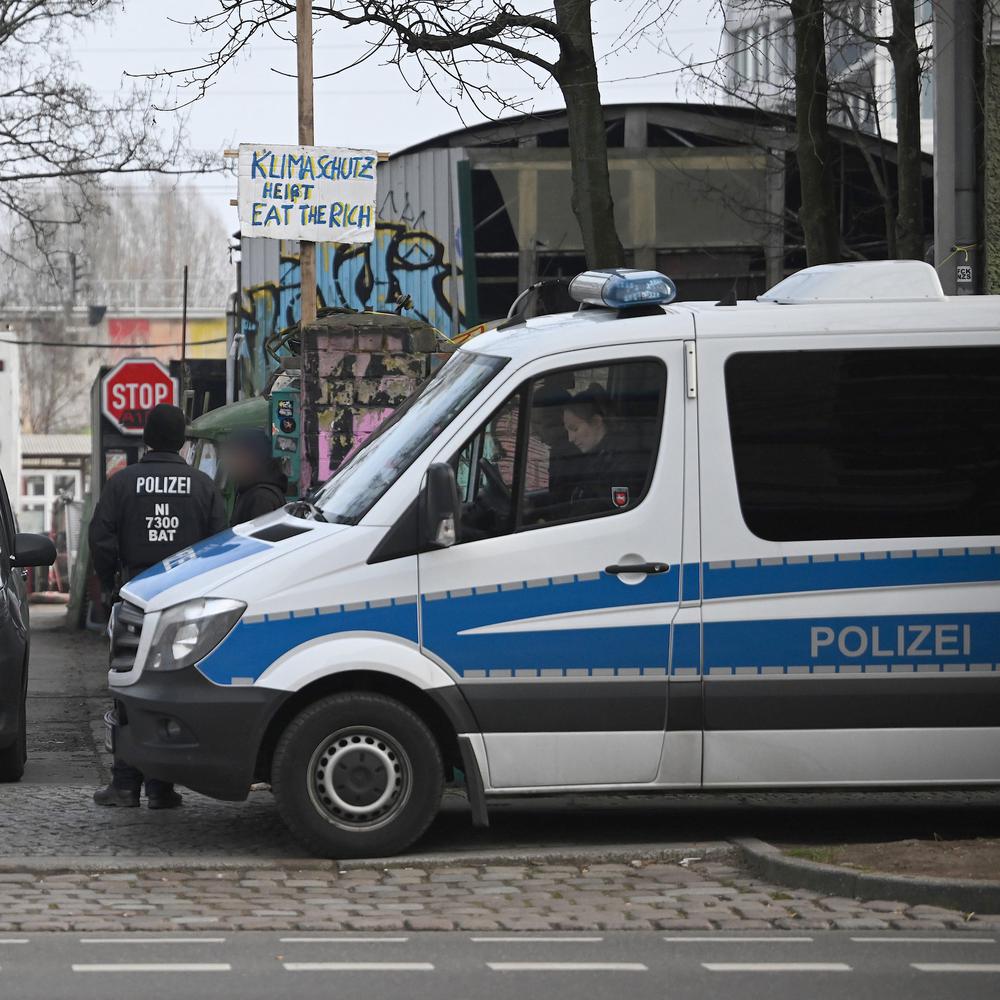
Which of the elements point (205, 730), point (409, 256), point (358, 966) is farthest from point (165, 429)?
point (409, 256)

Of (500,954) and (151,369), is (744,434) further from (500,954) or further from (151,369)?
(151,369)

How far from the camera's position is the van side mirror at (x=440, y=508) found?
7.59 metres

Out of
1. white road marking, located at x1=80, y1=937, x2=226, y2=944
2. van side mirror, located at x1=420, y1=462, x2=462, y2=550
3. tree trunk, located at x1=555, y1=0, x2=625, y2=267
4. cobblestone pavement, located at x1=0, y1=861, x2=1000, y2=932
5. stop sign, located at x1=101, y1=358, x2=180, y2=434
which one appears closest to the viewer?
white road marking, located at x1=80, y1=937, x2=226, y2=944

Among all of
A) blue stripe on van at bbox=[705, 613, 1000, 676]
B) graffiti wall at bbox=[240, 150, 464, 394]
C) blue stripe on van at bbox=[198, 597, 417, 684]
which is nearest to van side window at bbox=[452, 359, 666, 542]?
blue stripe on van at bbox=[198, 597, 417, 684]

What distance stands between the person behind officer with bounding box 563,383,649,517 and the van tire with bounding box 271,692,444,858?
1117 mm

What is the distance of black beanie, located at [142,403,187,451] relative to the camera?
9391mm

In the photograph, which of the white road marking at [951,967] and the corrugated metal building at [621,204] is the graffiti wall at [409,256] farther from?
the white road marking at [951,967]

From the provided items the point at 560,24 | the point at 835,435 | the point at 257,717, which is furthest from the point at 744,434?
the point at 560,24

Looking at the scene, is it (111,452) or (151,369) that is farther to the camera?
(111,452)

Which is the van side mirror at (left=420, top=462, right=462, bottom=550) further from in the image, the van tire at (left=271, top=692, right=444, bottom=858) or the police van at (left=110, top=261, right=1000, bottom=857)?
the van tire at (left=271, top=692, right=444, bottom=858)

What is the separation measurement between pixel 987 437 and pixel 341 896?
3198 millimetres

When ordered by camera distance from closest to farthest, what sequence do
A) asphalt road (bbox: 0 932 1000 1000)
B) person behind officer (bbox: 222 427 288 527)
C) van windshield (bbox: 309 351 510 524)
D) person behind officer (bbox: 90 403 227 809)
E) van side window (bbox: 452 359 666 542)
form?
asphalt road (bbox: 0 932 1000 1000) → van side window (bbox: 452 359 666 542) → van windshield (bbox: 309 351 510 524) → person behind officer (bbox: 90 403 227 809) → person behind officer (bbox: 222 427 288 527)

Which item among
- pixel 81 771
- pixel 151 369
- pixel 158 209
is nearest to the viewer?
pixel 81 771

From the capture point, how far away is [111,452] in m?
27.8
